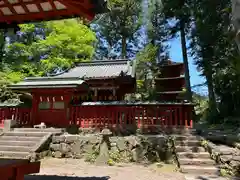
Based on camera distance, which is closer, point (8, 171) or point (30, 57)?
point (8, 171)

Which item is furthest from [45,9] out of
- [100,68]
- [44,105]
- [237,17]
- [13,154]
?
[100,68]

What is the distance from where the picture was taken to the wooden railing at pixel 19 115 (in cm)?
1248

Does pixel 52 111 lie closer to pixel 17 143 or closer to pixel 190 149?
pixel 17 143

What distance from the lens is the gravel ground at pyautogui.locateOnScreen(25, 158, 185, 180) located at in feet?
21.6

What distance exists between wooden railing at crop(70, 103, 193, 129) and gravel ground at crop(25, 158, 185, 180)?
107 inches

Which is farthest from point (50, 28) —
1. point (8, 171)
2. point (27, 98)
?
point (8, 171)

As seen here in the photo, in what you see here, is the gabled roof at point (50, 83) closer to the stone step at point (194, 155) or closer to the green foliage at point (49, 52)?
the stone step at point (194, 155)

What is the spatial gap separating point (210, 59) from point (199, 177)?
16.3m

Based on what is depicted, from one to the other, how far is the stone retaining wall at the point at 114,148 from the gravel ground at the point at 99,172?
700 millimetres

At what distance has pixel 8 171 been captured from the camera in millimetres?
3646

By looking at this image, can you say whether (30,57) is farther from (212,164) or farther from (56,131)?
(212,164)

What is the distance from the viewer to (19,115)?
12.5 m

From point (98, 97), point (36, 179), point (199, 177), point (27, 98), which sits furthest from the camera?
point (27, 98)

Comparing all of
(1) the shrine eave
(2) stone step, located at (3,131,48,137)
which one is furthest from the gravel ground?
(1) the shrine eave
